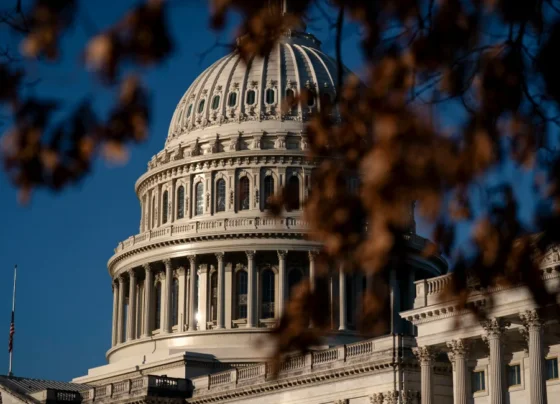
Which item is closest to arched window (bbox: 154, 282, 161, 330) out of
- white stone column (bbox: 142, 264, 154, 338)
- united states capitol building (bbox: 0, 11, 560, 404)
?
united states capitol building (bbox: 0, 11, 560, 404)

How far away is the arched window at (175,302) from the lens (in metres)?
128

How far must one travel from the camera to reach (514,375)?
7481 centimetres

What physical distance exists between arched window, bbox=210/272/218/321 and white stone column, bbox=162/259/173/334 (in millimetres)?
4041

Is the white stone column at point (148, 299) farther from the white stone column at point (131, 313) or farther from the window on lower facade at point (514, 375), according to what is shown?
the window on lower facade at point (514, 375)

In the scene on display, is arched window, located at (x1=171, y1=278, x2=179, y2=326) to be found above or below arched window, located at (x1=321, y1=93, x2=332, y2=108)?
above

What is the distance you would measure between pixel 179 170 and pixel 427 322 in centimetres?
5990

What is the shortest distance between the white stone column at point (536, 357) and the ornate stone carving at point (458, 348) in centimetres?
593

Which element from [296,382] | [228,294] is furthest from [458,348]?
[228,294]

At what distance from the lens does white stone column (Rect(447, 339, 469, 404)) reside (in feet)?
246

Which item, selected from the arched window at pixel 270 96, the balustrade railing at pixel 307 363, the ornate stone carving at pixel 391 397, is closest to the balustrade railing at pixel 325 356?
the balustrade railing at pixel 307 363

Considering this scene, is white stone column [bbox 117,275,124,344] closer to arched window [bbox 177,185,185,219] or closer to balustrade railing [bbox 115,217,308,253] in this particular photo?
balustrade railing [bbox 115,217,308,253]

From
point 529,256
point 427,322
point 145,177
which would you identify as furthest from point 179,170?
point 529,256

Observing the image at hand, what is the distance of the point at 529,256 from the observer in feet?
54.9

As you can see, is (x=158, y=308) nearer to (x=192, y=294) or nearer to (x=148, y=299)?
(x=148, y=299)
